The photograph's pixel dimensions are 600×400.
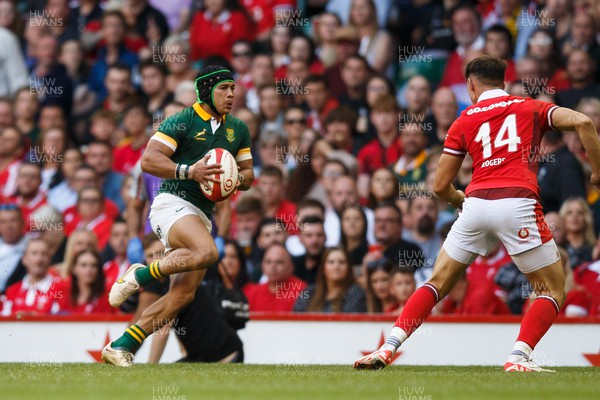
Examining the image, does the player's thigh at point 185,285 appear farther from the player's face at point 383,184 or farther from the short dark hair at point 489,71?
the player's face at point 383,184

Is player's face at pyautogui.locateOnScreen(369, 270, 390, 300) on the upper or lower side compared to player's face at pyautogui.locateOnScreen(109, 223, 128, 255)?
A: lower

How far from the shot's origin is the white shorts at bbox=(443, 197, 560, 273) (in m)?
8.87

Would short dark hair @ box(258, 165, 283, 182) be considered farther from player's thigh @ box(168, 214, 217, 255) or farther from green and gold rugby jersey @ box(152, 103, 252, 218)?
player's thigh @ box(168, 214, 217, 255)

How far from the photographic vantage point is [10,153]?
56.7 ft

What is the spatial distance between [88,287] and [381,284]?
3.46 metres

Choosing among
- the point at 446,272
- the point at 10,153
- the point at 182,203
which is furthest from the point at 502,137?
the point at 10,153

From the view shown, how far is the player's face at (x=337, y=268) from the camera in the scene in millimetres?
13094

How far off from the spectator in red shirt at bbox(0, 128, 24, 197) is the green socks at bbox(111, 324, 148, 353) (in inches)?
303

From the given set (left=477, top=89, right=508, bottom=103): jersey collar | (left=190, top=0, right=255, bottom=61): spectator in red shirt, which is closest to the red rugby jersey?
(left=477, top=89, right=508, bottom=103): jersey collar

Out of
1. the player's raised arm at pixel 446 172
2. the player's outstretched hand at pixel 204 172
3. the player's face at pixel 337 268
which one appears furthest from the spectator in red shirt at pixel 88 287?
the player's raised arm at pixel 446 172

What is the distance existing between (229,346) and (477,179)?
361 centimetres

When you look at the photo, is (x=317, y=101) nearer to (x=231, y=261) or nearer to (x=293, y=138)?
(x=293, y=138)

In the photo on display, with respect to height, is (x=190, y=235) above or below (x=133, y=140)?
below

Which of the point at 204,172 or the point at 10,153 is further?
the point at 10,153
